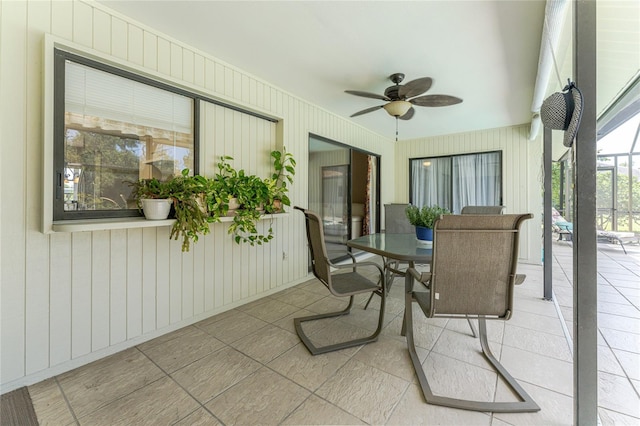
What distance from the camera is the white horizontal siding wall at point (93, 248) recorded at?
1583 mm

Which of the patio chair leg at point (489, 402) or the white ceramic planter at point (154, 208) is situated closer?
the patio chair leg at point (489, 402)

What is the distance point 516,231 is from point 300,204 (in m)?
2.51

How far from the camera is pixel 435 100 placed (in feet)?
8.95

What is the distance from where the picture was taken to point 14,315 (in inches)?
62.6

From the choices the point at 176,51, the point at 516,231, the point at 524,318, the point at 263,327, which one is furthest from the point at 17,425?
the point at 524,318

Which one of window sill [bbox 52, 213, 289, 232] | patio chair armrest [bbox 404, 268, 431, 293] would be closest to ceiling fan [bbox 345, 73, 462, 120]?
patio chair armrest [bbox 404, 268, 431, 293]

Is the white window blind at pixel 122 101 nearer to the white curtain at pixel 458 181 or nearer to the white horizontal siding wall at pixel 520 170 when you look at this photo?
the white curtain at pixel 458 181

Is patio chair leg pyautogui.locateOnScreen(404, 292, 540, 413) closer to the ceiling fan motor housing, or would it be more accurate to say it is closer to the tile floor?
the tile floor

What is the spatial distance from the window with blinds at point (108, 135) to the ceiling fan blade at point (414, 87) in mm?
2091

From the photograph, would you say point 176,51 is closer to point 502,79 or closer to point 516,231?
point 516,231

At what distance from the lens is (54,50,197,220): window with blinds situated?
1795 mm

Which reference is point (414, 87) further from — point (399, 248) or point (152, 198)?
point (152, 198)

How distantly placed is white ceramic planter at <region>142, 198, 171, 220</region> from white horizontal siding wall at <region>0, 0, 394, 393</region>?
22cm

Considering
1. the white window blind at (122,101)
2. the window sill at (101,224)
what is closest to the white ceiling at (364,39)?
the white window blind at (122,101)
